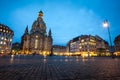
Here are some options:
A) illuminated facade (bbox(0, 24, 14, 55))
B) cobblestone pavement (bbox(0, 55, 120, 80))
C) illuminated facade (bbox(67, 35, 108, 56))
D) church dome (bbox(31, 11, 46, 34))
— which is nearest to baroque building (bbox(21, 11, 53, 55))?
church dome (bbox(31, 11, 46, 34))

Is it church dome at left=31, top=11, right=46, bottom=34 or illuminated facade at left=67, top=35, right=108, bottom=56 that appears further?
church dome at left=31, top=11, right=46, bottom=34

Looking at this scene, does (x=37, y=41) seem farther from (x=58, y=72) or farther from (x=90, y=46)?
(x=58, y=72)

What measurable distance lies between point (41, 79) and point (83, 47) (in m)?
117

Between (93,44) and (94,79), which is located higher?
(93,44)

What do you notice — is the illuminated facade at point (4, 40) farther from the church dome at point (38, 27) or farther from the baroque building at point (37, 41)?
the church dome at point (38, 27)

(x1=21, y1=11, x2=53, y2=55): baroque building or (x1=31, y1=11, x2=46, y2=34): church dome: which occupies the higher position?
(x1=31, y1=11, x2=46, y2=34): church dome

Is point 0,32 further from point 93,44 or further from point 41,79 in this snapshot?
point 41,79

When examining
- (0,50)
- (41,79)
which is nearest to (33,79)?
(41,79)

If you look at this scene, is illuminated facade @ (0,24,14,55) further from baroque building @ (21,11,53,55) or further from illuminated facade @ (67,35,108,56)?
illuminated facade @ (67,35,108,56)

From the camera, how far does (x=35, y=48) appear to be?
498ft

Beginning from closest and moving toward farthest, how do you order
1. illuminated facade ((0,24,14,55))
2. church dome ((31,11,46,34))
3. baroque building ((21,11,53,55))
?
illuminated facade ((0,24,14,55))
baroque building ((21,11,53,55))
church dome ((31,11,46,34))

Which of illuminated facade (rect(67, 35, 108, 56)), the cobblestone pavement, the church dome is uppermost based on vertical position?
the church dome

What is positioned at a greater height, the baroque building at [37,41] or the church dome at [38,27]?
the church dome at [38,27]

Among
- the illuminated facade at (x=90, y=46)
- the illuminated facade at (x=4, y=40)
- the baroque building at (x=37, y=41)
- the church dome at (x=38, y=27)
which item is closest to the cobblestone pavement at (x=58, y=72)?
the illuminated facade at (x=4, y=40)
